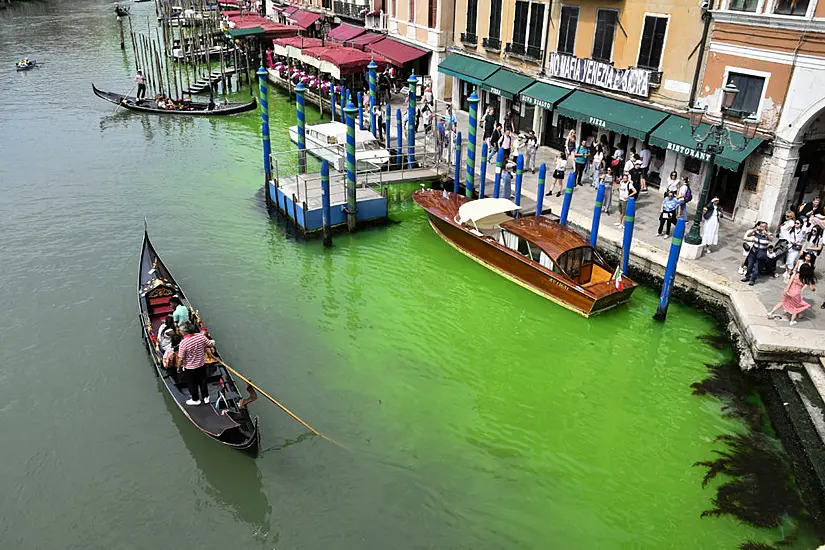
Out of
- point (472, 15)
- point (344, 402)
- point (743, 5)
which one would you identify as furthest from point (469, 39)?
point (344, 402)

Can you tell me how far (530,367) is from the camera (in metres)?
13.4

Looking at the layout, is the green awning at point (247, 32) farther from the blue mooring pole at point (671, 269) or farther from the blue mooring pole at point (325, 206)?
the blue mooring pole at point (671, 269)

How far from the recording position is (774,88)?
15461 mm

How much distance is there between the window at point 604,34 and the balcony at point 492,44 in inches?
223

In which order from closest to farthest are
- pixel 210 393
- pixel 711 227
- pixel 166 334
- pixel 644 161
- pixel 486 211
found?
pixel 210 393 → pixel 166 334 → pixel 711 227 → pixel 486 211 → pixel 644 161

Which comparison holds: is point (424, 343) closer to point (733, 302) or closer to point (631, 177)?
point (733, 302)

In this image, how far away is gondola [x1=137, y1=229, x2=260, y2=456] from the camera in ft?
34.4

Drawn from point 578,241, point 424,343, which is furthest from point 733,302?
point 424,343

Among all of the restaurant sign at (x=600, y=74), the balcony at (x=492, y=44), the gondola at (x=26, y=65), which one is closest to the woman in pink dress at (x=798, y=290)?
the restaurant sign at (x=600, y=74)

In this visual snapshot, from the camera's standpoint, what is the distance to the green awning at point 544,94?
72.5 ft

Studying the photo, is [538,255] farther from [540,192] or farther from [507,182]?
[507,182]

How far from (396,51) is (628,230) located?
20474 mm

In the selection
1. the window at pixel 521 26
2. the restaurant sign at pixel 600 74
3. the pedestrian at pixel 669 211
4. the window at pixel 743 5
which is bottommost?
the pedestrian at pixel 669 211

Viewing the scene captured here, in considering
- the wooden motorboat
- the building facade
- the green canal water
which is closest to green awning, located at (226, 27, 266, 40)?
the green canal water
